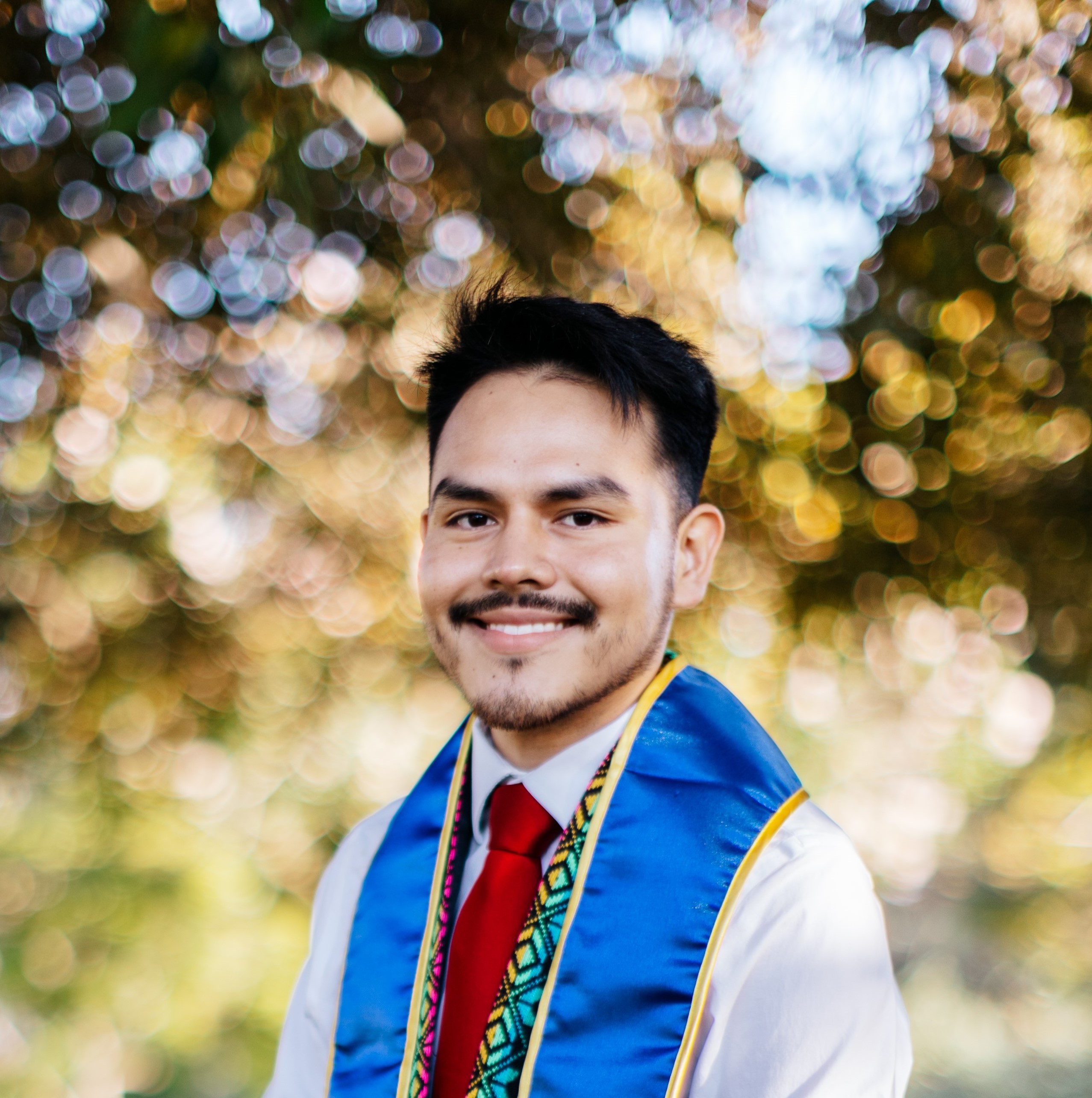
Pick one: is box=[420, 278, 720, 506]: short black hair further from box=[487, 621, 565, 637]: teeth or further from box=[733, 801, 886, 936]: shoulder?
box=[733, 801, 886, 936]: shoulder

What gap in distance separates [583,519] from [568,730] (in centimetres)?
34

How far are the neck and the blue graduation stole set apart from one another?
0.13 feet

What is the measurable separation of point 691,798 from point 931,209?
1577mm

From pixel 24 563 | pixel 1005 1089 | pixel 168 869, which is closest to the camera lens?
pixel 24 563

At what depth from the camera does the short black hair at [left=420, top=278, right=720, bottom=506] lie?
139cm

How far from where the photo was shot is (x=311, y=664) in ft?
14.8

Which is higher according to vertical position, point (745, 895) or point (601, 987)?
point (745, 895)

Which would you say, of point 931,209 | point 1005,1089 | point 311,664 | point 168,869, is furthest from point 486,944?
point 1005,1089

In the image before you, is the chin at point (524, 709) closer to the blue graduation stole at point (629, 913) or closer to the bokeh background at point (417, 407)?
the blue graduation stole at point (629, 913)

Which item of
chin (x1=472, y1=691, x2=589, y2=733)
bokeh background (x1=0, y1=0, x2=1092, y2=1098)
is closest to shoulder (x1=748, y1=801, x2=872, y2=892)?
chin (x1=472, y1=691, x2=589, y2=733)

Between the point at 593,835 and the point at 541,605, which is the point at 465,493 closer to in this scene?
the point at 541,605

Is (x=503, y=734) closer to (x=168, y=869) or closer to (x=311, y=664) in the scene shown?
(x=311, y=664)

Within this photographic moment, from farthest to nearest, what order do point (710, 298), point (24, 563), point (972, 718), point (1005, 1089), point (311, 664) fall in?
point (1005, 1089), point (311, 664), point (972, 718), point (24, 563), point (710, 298)

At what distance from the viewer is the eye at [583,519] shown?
1321mm
